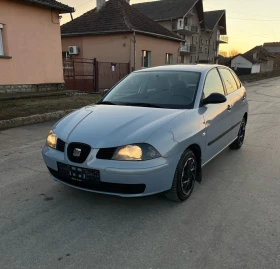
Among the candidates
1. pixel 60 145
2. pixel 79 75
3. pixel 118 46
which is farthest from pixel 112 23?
pixel 60 145

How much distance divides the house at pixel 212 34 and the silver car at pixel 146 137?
41698mm

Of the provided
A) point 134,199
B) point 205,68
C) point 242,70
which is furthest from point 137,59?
point 242,70

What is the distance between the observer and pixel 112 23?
1992 centimetres

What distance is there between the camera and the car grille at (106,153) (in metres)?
2.77

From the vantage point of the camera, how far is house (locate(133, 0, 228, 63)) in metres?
35.2

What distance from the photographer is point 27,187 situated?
371cm

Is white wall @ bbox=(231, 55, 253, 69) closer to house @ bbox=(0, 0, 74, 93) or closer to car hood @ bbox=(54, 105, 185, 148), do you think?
house @ bbox=(0, 0, 74, 93)

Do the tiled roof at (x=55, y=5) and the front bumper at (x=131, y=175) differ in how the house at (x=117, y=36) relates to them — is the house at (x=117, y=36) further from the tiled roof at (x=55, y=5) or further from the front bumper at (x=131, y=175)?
the front bumper at (x=131, y=175)

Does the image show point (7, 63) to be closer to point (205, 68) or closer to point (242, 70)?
point (205, 68)

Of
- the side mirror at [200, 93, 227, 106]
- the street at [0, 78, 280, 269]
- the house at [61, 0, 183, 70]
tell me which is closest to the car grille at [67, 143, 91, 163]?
the street at [0, 78, 280, 269]

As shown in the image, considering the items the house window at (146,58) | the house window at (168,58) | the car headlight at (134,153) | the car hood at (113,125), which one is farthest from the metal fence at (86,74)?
the car headlight at (134,153)

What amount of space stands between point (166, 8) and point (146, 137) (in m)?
38.0

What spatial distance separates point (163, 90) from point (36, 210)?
2.25 metres

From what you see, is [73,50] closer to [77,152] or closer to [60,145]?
[60,145]
